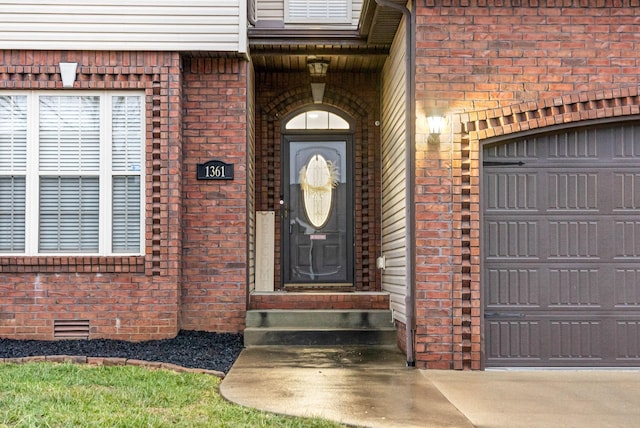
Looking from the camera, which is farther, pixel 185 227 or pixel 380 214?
pixel 380 214

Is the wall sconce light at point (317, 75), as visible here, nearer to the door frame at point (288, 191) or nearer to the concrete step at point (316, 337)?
Answer: the door frame at point (288, 191)

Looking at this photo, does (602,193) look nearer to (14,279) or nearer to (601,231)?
(601,231)

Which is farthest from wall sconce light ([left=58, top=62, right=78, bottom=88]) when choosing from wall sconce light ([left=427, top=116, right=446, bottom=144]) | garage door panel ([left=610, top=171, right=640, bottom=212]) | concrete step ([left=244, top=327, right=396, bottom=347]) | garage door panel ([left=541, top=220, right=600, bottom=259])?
garage door panel ([left=610, top=171, right=640, bottom=212])

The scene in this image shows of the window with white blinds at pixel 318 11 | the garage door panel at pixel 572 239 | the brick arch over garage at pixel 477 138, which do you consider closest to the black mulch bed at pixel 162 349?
the brick arch over garage at pixel 477 138

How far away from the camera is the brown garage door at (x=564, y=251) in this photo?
7387mm

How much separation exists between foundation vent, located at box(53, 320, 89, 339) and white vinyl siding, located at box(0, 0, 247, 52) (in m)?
3.17

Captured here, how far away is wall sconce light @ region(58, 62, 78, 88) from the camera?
8.42 meters

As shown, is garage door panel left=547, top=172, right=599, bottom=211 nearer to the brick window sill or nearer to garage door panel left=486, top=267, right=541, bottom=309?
garage door panel left=486, top=267, right=541, bottom=309

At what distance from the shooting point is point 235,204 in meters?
8.78

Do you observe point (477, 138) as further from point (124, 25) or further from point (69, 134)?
point (69, 134)

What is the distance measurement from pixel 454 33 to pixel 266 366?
3810mm

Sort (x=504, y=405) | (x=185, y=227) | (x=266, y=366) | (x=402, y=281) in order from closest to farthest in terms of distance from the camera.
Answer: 1. (x=504, y=405)
2. (x=266, y=366)
3. (x=402, y=281)
4. (x=185, y=227)

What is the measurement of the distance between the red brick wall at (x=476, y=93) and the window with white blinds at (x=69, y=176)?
11.3 ft

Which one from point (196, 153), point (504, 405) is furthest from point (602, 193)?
point (196, 153)
